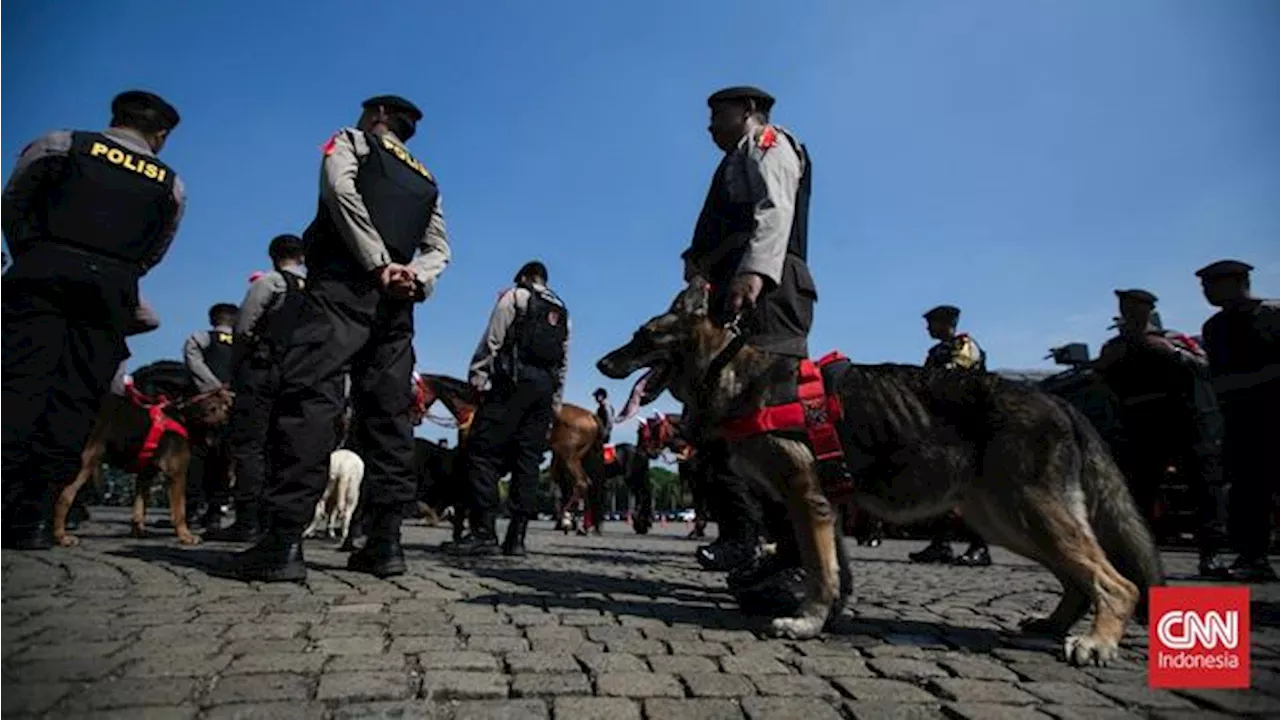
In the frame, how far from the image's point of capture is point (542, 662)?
8.50 ft

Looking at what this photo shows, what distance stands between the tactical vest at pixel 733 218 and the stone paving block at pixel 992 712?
2.74m

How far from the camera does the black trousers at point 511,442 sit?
664cm

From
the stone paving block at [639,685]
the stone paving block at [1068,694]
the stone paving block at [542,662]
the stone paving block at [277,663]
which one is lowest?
the stone paving block at [277,663]

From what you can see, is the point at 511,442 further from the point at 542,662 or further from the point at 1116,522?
the point at 1116,522

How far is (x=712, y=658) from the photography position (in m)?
2.77

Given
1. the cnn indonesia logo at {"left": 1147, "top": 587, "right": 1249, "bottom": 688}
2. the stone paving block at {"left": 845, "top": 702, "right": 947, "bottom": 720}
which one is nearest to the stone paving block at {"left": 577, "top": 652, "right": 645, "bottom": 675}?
the stone paving block at {"left": 845, "top": 702, "right": 947, "bottom": 720}

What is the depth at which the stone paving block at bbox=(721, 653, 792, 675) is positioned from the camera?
8.48 ft

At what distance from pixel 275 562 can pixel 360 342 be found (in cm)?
140

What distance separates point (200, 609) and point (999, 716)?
3377mm

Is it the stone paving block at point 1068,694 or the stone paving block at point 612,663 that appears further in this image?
the stone paving block at point 612,663

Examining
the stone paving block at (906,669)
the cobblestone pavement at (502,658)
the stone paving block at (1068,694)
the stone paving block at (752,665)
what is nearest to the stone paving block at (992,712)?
the cobblestone pavement at (502,658)

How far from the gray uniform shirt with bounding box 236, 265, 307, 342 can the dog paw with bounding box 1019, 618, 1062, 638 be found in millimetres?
7223

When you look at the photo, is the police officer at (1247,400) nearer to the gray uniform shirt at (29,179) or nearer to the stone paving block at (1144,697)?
the stone paving block at (1144,697)

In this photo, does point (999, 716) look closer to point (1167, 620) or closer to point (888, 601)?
point (1167, 620)
